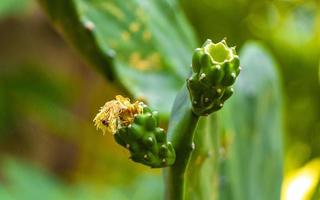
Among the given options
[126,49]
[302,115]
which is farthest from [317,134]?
[126,49]

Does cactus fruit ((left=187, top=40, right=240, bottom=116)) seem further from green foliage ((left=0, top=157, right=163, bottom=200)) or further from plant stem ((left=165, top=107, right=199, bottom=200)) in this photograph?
green foliage ((left=0, top=157, right=163, bottom=200))

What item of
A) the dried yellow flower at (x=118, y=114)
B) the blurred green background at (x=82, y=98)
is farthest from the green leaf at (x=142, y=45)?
the blurred green background at (x=82, y=98)

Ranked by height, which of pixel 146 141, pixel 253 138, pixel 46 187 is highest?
pixel 46 187

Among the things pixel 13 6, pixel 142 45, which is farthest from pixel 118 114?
pixel 13 6

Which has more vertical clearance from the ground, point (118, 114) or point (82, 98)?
point (82, 98)

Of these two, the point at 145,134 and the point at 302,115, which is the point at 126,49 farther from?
the point at 302,115

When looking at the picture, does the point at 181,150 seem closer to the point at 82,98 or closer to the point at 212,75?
the point at 212,75

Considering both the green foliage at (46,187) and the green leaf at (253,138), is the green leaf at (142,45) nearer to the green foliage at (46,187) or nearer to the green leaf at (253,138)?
the green leaf at (253,138)
